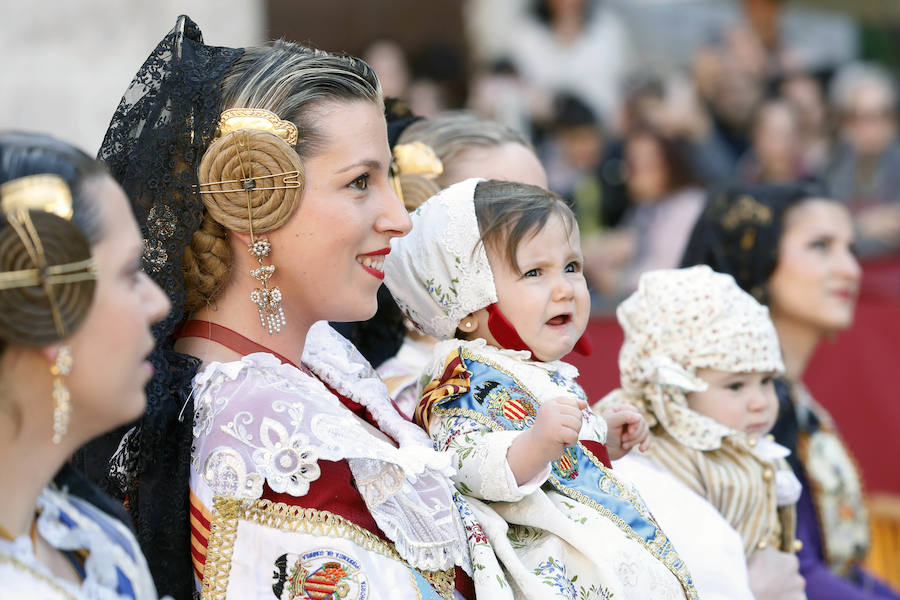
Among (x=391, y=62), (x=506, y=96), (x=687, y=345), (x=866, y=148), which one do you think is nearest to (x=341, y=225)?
(x=687, y=345)

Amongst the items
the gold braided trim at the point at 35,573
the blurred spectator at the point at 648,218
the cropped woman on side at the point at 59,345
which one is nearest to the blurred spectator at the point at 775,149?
the blurred spectator at the point at 648,218

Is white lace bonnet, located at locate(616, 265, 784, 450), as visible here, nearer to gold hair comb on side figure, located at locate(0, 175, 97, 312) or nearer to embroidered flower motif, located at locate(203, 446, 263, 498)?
embroidered flower motif, located at locate(203, 446, 263, 498)

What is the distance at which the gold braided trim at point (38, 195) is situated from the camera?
4.71ft

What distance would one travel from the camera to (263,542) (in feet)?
6.26

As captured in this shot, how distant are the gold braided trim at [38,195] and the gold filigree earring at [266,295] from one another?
600 mm

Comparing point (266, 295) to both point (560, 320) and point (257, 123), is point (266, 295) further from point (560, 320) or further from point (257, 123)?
Answer: point (560, 320)

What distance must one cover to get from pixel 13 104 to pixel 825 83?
5.90 m

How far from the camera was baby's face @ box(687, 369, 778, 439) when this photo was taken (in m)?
2.92

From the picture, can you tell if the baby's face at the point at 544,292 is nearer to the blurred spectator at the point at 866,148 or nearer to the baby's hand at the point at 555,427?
the baby's hand at the point at 555,427

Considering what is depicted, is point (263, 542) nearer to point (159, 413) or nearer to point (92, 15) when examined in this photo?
point (159, 413)

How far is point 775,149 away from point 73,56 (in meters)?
4.90

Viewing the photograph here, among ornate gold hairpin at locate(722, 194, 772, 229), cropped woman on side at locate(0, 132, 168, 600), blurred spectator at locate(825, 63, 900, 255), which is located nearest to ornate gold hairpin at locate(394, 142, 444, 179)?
ornate gold hairpin at locate(722, 194, 772, 229)

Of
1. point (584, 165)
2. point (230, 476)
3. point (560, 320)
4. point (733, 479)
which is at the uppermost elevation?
point (560, 320)

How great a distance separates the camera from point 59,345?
4.83ft
